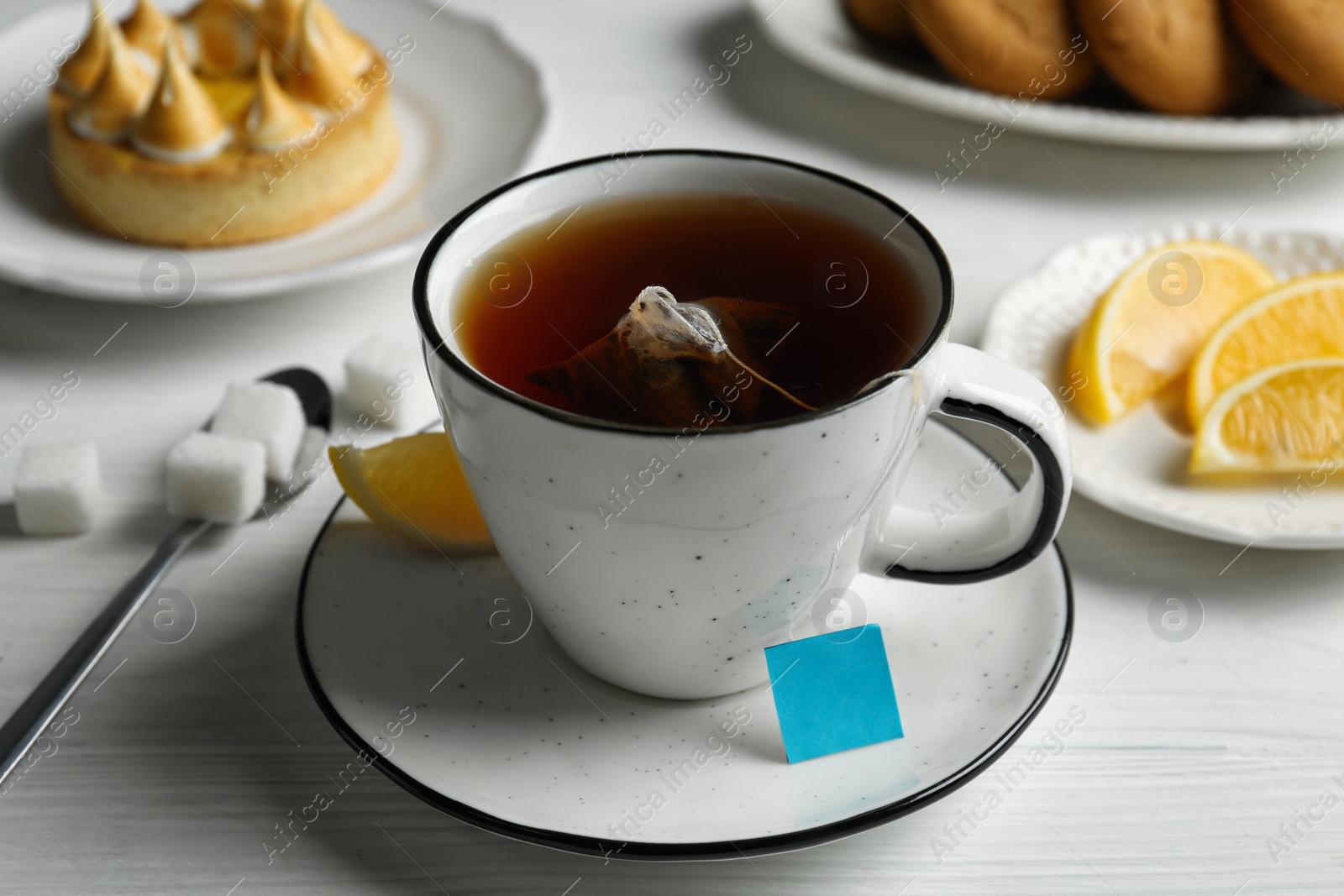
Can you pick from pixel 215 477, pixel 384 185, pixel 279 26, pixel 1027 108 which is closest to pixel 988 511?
pixel 215 477

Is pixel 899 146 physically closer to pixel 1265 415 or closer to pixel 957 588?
pixel 1265 415

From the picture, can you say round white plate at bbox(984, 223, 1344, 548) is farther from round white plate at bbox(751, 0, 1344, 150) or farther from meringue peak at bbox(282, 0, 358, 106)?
meringue peak at bbox(282, 0, 358, 106)

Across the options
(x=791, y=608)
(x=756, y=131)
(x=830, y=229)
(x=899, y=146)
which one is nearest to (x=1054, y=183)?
(x=899, y=146)

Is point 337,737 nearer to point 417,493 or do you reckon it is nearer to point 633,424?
point 417,493

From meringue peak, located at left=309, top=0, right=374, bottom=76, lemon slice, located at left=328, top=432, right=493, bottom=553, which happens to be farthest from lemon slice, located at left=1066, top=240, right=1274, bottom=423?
meringue peak, located at left=309, top=0, right=374, bottom=76

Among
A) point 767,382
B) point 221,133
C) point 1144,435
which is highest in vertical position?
point 767,382
